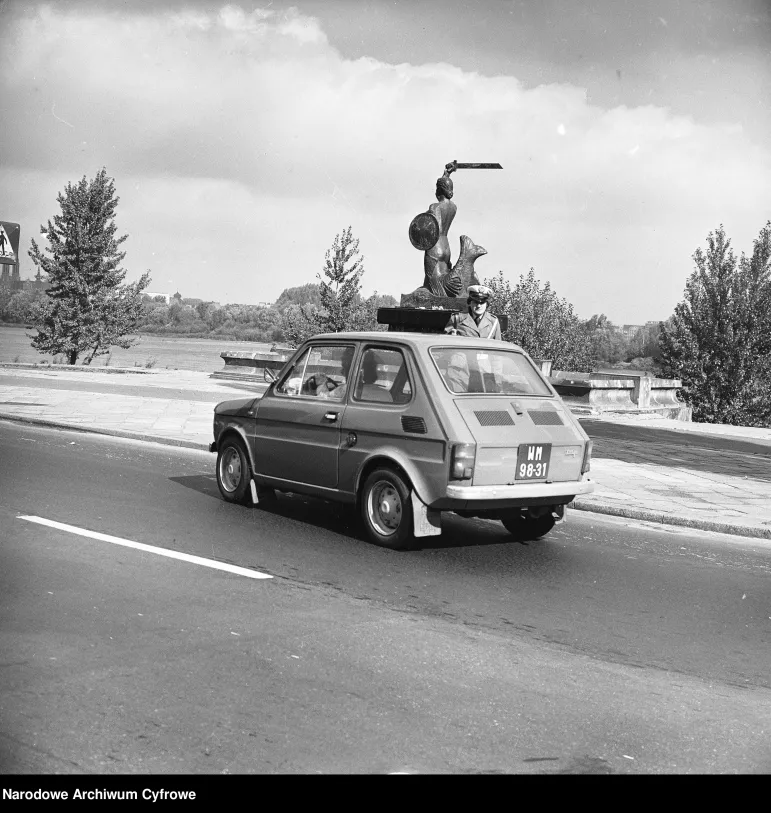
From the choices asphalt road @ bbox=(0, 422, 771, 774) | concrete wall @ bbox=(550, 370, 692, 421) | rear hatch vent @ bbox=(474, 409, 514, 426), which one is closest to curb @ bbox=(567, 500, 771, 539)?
asphalt road @ bbox=(0, 422, 771, 774)

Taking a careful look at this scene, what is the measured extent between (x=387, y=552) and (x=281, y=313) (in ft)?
107

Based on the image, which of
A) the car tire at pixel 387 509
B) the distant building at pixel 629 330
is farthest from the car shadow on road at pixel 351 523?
the distant building at pixel 629 330

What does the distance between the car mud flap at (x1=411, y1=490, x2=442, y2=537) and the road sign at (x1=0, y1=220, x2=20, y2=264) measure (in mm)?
29259

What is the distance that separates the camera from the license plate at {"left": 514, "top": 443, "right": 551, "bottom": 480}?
7.87 meters

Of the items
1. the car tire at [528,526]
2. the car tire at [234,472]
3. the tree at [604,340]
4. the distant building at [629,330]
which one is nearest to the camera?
the car tire at [528,526]

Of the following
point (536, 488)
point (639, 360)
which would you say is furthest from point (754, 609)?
point (639, 360)

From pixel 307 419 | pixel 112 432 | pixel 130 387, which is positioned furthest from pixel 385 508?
pixel 130 387

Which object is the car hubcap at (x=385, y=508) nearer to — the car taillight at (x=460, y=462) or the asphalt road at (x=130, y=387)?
the car taillight at (x=460, y=462)

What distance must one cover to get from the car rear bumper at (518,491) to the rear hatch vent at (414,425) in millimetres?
493

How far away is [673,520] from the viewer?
9930 mm

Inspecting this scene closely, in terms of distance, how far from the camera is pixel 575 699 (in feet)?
15.4

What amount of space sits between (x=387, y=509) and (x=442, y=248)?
12.4 metres

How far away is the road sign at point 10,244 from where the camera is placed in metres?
34.7

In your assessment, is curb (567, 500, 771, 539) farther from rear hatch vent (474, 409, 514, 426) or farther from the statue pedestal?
the statue pedestal
